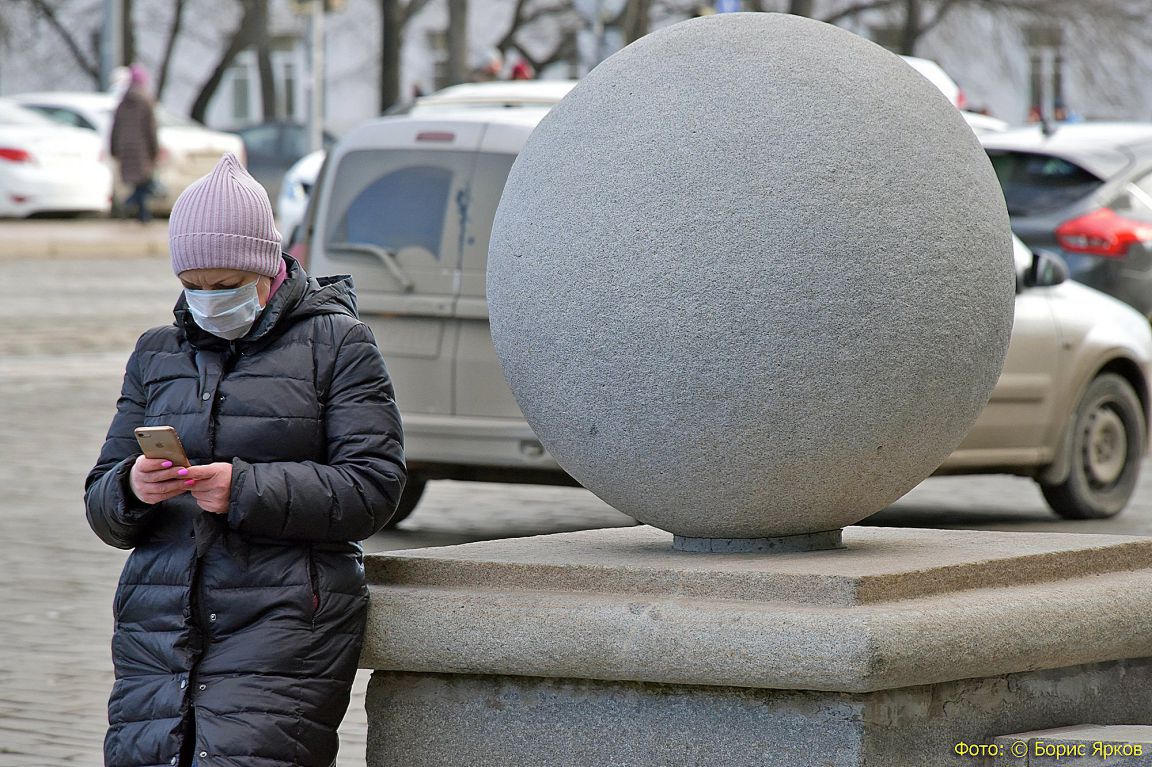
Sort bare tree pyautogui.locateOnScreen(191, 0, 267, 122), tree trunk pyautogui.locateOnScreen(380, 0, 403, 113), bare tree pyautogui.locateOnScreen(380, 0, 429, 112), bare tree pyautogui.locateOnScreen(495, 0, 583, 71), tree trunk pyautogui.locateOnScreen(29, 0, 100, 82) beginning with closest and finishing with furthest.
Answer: tree trunk pyautogui.locateOnScreen(380, 0, 403, 113) → bare tree pyautogui.locateOnScreen(380, 0, 429, 112) → bare tree pyautogui.locateOnScreen(191, 0, 267, 122) → tree trunk pyautogui.locateOnScreen(29, 0, 100, 82) → bare tree pyautogui.locateOnScreen(495, 0, 583, 71)

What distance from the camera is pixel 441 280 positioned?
28.4 ft

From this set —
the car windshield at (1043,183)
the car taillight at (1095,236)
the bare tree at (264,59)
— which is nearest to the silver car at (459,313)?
the car taillight at (1095,236)

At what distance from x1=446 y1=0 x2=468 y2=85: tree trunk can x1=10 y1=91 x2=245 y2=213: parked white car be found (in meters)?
7.22

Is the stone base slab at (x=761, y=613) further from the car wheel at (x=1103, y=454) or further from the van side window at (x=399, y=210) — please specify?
the car wheel at (x=1103, y=454)

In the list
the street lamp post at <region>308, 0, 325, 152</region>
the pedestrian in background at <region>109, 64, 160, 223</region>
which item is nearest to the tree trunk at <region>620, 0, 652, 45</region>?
the street lamp post at <region>308, 0, 325, 152</region>

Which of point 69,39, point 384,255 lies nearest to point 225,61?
point 69,39

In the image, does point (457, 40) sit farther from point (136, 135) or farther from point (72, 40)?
point (72, 40)

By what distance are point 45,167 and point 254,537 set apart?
26259mm

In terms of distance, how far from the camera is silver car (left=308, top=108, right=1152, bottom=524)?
859 centimetres

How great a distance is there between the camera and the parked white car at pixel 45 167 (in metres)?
28.6

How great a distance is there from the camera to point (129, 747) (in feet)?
12.8

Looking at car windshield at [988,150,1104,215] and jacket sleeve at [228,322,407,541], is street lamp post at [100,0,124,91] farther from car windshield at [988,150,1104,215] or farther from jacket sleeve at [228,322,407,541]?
jacket sleeve at [228,322,407,541]

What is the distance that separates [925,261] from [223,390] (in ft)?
4.50

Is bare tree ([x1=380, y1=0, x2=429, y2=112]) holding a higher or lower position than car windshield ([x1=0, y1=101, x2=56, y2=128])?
lower
